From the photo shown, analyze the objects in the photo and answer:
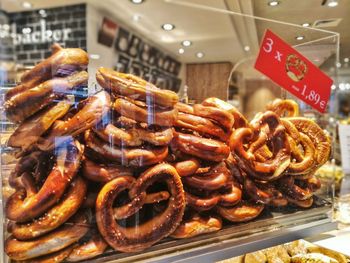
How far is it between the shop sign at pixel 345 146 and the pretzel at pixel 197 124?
2099mm

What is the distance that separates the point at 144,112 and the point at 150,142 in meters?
0.08

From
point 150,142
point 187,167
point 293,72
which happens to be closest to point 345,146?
point 293,72

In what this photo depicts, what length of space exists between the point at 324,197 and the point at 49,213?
1134mm

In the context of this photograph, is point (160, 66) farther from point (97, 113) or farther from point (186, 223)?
point (186, 223)

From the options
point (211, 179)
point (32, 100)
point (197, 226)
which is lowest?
point (197, 226)

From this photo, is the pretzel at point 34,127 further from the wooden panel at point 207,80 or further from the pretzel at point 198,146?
the wooden panel at point 207,80

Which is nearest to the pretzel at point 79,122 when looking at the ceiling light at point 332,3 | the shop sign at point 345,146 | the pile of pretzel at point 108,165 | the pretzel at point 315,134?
the pile of pretzel at point 108,165

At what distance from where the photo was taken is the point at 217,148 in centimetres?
98

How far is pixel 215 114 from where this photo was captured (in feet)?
3.34

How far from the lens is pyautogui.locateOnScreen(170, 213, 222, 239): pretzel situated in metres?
0.95

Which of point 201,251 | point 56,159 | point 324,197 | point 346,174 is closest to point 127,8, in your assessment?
point 56,159

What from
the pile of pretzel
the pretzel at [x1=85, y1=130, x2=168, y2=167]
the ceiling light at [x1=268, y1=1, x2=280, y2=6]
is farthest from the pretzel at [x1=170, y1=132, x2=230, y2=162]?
the ceiling light at [x1=268, y1=1, x2=280, y2=6]

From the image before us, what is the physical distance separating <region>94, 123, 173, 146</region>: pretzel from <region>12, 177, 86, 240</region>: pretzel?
15 cm

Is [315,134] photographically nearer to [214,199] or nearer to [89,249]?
[214,199]
